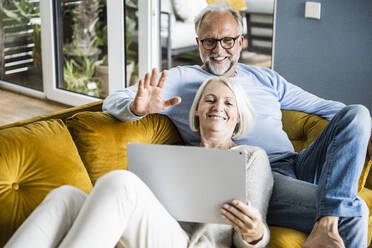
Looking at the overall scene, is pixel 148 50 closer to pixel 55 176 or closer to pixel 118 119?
pixel 118 119

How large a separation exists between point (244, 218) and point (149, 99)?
65 cm

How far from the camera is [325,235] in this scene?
1.74 meters

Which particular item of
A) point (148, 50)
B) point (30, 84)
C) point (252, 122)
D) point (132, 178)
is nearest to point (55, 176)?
point (132, 178)

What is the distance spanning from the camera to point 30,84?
16.4ft

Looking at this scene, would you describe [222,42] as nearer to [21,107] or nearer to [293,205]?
[293,205]

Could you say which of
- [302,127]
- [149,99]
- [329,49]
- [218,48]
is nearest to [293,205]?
[302,127]

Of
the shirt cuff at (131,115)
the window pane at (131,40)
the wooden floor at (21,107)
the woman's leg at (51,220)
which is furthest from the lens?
the wooden floor at (21,107)

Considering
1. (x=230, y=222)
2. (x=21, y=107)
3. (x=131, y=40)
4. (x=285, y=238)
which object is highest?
(x=131, y=40)

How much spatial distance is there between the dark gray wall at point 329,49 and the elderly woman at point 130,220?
5.03 feet

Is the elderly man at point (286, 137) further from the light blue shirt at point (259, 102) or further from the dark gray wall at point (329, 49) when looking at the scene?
the dark gray wall at point (329, 49)

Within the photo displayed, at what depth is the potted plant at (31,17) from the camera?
476cm

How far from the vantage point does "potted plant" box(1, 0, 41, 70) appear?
4758 mm

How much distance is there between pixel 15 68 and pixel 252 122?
11.7ft

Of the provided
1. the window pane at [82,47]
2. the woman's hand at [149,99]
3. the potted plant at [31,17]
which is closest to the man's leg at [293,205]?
the woman's hand at [149,99]
